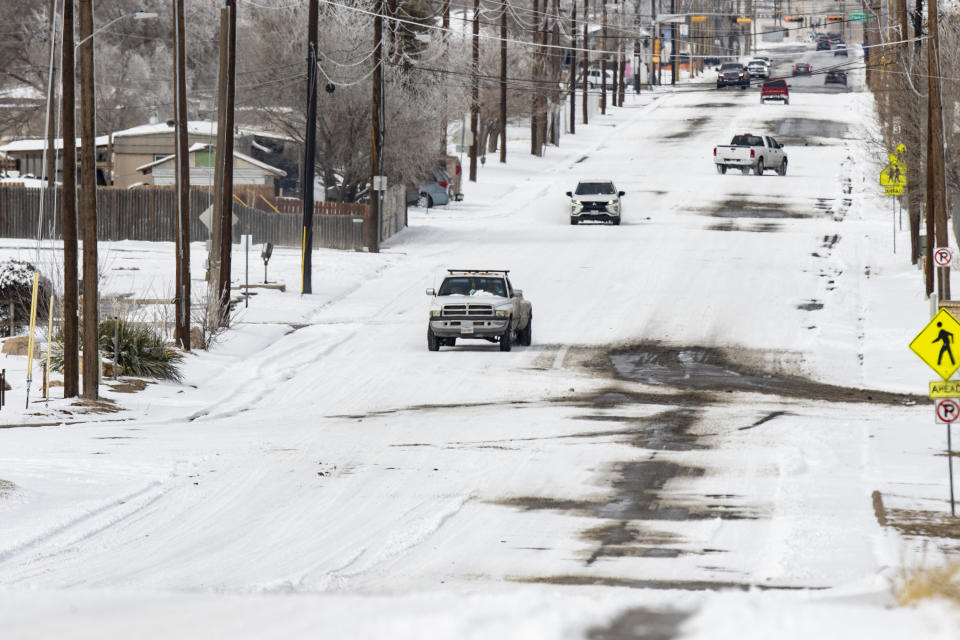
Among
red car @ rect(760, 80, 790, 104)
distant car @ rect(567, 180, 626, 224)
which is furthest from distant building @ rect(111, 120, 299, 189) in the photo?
red car @ rect(760, 80, 790, 104)

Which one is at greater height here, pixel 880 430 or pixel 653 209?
pixel 653 209

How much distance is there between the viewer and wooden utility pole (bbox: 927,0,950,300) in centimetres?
3042

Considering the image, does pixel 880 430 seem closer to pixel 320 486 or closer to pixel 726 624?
pixel 320 486

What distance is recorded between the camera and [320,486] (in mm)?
17141

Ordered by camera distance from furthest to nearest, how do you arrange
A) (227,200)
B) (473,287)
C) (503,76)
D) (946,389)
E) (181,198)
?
(503,76) < (227,200) < (473,287) < (181,198) < (946,389)

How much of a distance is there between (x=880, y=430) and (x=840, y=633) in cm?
1358

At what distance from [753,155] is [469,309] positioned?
130 ft

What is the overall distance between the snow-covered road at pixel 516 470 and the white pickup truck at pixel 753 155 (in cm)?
2290

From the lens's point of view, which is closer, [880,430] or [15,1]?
[880,430]

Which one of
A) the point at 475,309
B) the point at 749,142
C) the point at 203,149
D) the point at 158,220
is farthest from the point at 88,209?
the point at 749,142

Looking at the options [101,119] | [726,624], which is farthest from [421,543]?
[101,119]

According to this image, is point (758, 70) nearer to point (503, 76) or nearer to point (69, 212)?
point (503, 76)

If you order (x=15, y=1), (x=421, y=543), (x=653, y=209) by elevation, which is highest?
(x=15, y=1)

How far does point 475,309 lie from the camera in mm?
30188
